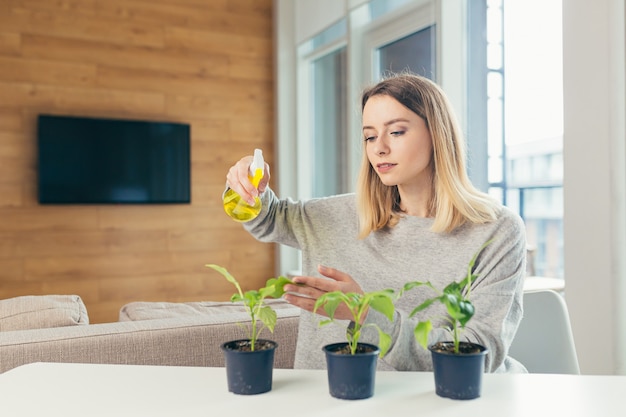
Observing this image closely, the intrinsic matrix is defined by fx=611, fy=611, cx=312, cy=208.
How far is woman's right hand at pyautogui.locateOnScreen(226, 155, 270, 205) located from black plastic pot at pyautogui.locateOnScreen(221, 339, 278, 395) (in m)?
0.40

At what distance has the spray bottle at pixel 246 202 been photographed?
1.13 meters

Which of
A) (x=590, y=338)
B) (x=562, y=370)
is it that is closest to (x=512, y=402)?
(x=562, y=370)

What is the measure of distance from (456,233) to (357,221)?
0.76ft

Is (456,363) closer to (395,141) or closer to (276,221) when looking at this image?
(395,141)

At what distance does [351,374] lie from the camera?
798mm

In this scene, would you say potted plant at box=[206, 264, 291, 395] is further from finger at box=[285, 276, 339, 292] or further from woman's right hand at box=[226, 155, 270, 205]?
woman's right hand at box=[226, 155, 270, 205]

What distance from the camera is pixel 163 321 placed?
144 centimetres

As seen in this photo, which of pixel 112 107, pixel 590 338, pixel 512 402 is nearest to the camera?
pixel 512 402

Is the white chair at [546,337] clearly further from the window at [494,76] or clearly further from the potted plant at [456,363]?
the window at [494,76]

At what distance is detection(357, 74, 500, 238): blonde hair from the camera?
1232mm

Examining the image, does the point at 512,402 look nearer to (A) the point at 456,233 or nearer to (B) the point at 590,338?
(A) the point at 456,233

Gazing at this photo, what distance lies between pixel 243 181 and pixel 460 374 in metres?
0.56

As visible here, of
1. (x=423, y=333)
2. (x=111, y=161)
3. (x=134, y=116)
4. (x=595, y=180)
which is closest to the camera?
(x=423, y=333)

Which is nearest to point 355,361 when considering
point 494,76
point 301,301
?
point 301,301
